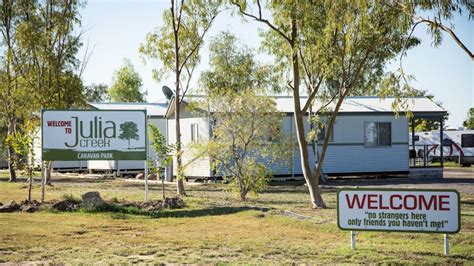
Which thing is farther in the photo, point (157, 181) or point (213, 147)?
point (157, 181)

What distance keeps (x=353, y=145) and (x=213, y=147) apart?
12588 millimetres

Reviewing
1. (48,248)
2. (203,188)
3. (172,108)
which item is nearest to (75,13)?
(172,108)

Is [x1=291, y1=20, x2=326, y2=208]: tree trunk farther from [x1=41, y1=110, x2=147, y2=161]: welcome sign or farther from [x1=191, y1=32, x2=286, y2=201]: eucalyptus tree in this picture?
[x1=41, y1=110, x2=147, y2=161]: welcome sign

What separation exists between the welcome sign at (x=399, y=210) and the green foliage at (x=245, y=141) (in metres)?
8.85

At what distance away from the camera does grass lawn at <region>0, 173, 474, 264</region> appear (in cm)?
1036

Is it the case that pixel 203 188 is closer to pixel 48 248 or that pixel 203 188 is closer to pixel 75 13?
pixel 75 13

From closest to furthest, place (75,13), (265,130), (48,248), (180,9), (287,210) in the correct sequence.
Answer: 1. (48,248)
2. (287,210)
3. (265,130)
4. (180,9)
5. (75,13)

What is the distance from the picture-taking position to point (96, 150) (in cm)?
2048

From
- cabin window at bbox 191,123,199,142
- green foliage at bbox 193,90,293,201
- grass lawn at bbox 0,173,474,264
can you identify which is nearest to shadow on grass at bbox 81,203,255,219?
grass lawn at bbox 0,173,474,264

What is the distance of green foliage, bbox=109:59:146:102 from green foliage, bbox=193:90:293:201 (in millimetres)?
42169

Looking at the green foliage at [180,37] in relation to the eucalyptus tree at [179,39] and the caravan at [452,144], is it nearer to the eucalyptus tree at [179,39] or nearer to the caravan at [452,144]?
the eucalyptus tree at [179,39]

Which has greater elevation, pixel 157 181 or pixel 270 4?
pixel 270 4

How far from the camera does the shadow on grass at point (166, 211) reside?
1673 cm

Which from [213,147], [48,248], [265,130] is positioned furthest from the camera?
[265,130]
